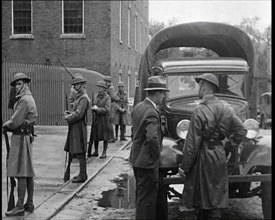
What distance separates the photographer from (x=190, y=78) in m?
6.98

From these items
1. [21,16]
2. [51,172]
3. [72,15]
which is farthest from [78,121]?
[21,16]

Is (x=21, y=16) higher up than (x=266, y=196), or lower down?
higher up

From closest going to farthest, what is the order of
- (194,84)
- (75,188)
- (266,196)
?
(266,196) < (194,84) < (75,188)

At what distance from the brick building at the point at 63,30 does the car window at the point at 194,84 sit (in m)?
1.62

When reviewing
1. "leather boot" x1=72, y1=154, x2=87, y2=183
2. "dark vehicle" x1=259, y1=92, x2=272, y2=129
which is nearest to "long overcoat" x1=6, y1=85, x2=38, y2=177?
"leather boot" x1=72, y1=154, x2=87, y2=183

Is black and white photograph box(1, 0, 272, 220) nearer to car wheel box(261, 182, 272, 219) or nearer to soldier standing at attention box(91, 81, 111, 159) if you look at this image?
car wheel box(261, 182, 272, 219)

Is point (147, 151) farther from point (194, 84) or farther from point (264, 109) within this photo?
point (264, 109)

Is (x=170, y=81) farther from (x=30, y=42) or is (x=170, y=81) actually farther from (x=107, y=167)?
(x=107, y=167)

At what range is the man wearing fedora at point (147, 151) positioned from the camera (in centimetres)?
514

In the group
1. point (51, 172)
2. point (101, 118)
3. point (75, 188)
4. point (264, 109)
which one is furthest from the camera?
point (101, 118)

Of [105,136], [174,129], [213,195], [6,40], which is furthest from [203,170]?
[105,136]

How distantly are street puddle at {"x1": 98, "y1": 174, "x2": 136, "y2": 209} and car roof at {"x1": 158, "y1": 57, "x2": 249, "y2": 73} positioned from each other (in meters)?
2.07

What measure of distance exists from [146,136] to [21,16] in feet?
6.03

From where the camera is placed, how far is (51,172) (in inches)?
361
